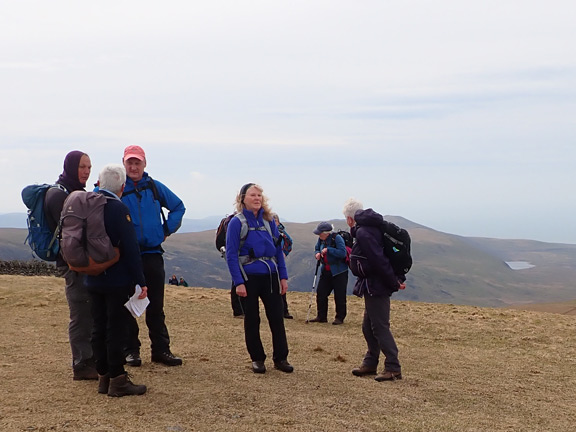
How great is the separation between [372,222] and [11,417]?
499 cm

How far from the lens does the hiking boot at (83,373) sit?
7906 mm

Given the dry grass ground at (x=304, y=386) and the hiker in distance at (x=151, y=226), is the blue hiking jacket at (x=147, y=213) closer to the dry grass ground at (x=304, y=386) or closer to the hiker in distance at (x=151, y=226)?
the hiker in distance at (x=151, y=226)

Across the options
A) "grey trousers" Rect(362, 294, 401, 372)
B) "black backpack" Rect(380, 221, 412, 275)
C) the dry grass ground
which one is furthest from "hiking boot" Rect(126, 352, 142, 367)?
"black backpack" Rect(380, 221, 412, 275)

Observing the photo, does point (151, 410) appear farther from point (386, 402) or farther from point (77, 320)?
point (386, 402)

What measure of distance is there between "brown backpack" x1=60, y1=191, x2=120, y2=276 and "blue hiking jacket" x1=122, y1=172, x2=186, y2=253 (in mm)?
1487

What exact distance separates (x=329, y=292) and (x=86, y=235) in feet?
30.4

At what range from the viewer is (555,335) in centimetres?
1438

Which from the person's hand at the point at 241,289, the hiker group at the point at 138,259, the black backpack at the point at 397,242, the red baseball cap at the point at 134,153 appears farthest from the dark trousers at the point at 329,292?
the red baseball cap at the point at 134,153

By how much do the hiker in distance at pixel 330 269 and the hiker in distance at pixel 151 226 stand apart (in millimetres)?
6594

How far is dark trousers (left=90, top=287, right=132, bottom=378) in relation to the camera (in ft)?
23.0

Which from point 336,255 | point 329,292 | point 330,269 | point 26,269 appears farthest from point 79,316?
point 26,269

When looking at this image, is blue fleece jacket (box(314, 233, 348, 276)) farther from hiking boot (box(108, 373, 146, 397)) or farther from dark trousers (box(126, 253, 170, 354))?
hiking boot (box(108, 373, 146, 397))

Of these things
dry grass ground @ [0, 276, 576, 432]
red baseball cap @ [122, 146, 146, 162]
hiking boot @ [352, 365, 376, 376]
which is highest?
red baseball cap @ [122, 146, 146, 162]

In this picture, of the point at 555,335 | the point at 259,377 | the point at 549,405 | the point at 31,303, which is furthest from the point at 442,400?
the point at 31,303
